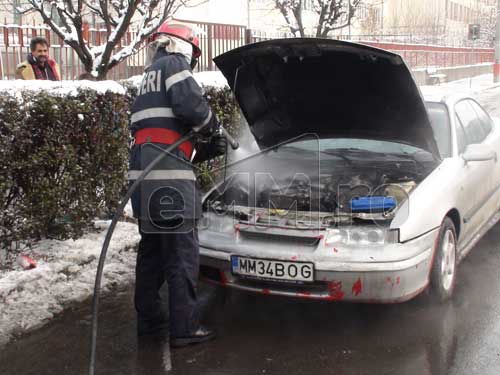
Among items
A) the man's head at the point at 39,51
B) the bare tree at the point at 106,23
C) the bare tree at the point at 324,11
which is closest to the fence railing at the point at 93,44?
the bare tree at the point at 324,11

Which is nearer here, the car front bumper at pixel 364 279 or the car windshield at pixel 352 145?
the car front bumper at pixel 364 279

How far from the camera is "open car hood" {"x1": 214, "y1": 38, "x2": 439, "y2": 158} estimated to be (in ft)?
14.7

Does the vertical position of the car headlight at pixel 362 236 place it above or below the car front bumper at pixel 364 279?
above

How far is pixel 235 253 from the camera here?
159 inches

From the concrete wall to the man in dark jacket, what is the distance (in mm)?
21316

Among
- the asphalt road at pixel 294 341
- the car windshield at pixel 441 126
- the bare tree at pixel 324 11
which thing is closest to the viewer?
the asphalt road at pixel 294 341

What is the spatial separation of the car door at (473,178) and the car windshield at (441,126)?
111mm

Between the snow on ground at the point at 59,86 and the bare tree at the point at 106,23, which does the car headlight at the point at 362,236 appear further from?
the bare tree at the point at 106,23

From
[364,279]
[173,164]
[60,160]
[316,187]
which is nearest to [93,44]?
[60,160]

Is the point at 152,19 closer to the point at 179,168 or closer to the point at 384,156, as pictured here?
the point at 384,156

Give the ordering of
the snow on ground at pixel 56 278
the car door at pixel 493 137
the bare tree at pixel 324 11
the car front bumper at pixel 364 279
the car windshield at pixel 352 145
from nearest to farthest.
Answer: the car front bumper at pixel 364 279, the snow on ground at pixel 56 278, the car windshield at pixel 352 145, the car door at pixel 493 137, the bare tree at pixel 324 11

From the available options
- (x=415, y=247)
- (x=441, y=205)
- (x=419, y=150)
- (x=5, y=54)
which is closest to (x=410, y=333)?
(x=415, y=247)

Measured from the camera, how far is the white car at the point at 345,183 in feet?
12.7

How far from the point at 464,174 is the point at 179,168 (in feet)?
7.22
